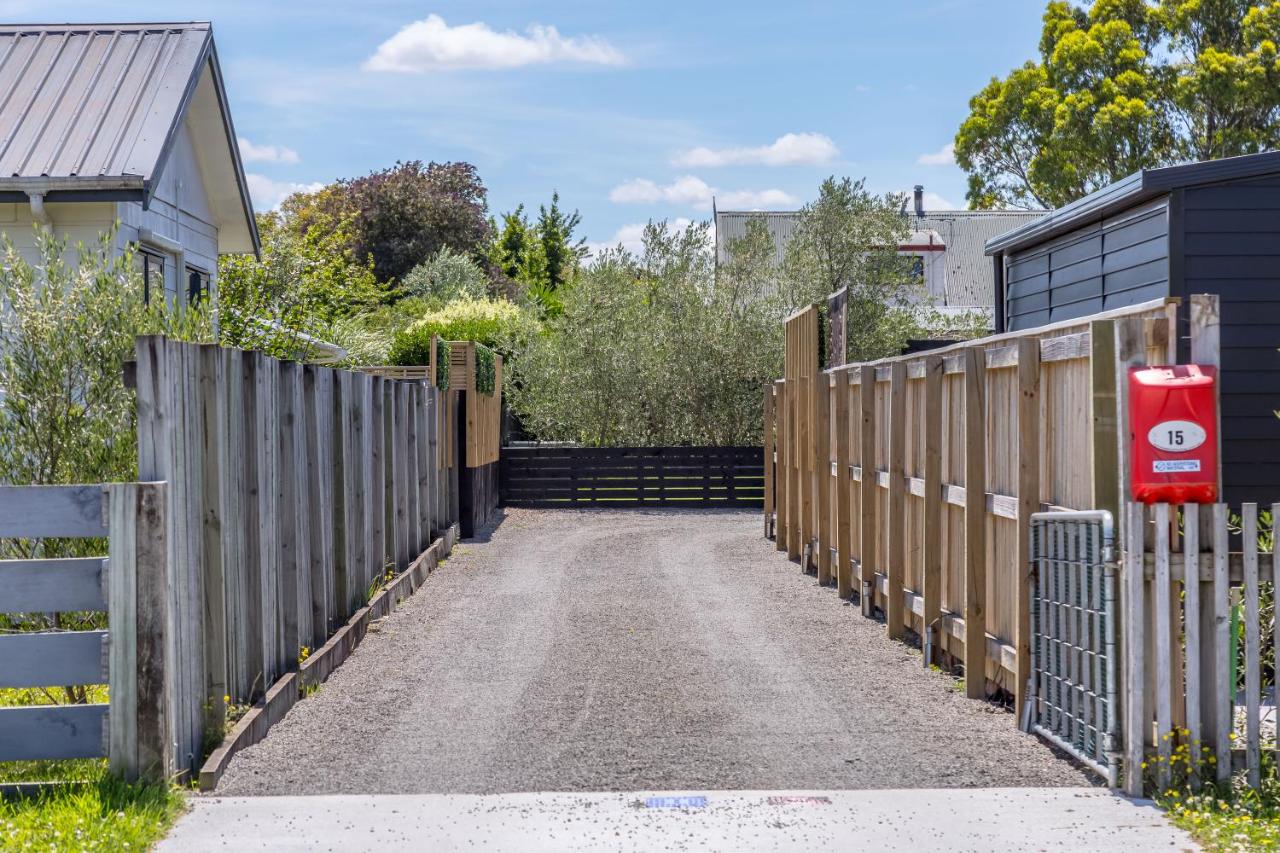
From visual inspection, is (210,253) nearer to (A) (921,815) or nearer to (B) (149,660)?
(B) (149,660)

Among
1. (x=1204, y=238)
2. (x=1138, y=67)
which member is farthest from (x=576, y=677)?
(x=1138, y=67)

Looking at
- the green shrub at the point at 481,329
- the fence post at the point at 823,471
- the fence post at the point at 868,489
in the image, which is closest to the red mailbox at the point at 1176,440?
the fence post at the point at 868,489

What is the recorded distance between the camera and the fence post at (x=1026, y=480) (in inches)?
253

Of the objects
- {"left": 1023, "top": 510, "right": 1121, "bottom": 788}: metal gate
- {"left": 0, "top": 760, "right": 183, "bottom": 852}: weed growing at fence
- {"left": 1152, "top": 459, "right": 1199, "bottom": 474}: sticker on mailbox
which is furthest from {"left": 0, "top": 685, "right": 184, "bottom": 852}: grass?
{"left": 1152, "top": 459, "right": 1199, "bottom": 474}: sticker on mailbox

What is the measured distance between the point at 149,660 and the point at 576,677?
10.3ft

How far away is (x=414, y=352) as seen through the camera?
25750mm

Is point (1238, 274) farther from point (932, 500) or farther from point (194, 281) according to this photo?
point (194, 281)

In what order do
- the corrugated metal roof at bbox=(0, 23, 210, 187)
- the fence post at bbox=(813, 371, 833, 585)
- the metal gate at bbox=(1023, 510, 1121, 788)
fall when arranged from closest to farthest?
1. the metal gate at bbox=(1023, 510, 1121, 788)
2. the corrugated metal roof at bbox=(0, 23, 210, 187)
3. the fence post at bbox=(813, 371, 833, 585)

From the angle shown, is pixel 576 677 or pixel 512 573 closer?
pixel 576 677

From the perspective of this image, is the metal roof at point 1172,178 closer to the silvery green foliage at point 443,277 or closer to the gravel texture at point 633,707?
the gravel texture at point 633,707

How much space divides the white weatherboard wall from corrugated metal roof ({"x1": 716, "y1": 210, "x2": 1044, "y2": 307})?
1036 inches

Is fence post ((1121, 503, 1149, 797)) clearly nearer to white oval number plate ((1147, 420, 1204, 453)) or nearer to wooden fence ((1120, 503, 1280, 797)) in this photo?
wooden fence ((1120, 503, 1280, 797))

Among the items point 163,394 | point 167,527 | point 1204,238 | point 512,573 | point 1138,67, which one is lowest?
point 512,573

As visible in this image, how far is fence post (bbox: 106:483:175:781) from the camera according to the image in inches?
205
